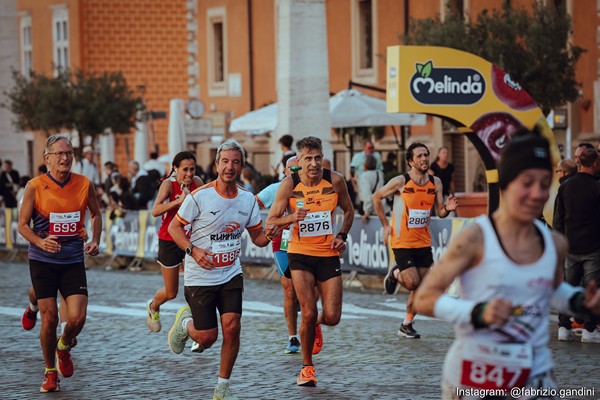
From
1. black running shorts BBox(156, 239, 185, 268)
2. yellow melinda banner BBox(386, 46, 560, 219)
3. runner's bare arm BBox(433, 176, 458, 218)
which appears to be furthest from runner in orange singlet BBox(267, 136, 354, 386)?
yellow melinda banner BBox(386, 46, 560, 219)

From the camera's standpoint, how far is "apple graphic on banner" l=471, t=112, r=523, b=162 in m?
18.1

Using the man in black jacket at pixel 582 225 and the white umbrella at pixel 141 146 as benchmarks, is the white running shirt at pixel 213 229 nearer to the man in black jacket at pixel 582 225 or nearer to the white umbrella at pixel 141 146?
the man in black jacket at pixel 582 225

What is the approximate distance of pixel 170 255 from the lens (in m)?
13.8

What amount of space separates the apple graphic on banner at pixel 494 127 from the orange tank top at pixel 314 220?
22.8ft

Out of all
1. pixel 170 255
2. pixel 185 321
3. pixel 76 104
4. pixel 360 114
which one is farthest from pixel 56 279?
pixel 76 104

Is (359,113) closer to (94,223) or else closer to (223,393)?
(94,223)

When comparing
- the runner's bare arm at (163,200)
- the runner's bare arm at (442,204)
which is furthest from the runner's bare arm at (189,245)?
the runner's bare arm at (442,204)

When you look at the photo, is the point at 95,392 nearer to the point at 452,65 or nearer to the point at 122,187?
the point at 452,65

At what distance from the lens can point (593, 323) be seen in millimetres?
13125

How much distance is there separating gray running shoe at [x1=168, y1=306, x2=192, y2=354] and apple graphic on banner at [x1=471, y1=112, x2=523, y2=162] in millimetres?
7648

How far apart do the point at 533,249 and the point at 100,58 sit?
149ft

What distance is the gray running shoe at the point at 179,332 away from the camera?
36.4ft

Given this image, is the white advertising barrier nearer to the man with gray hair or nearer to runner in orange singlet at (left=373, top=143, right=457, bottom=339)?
runner in orange singlet at (left=373, top=143, right=457, bottom=339)

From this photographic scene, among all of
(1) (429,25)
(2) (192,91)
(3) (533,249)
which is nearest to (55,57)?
(2) (192,91)
